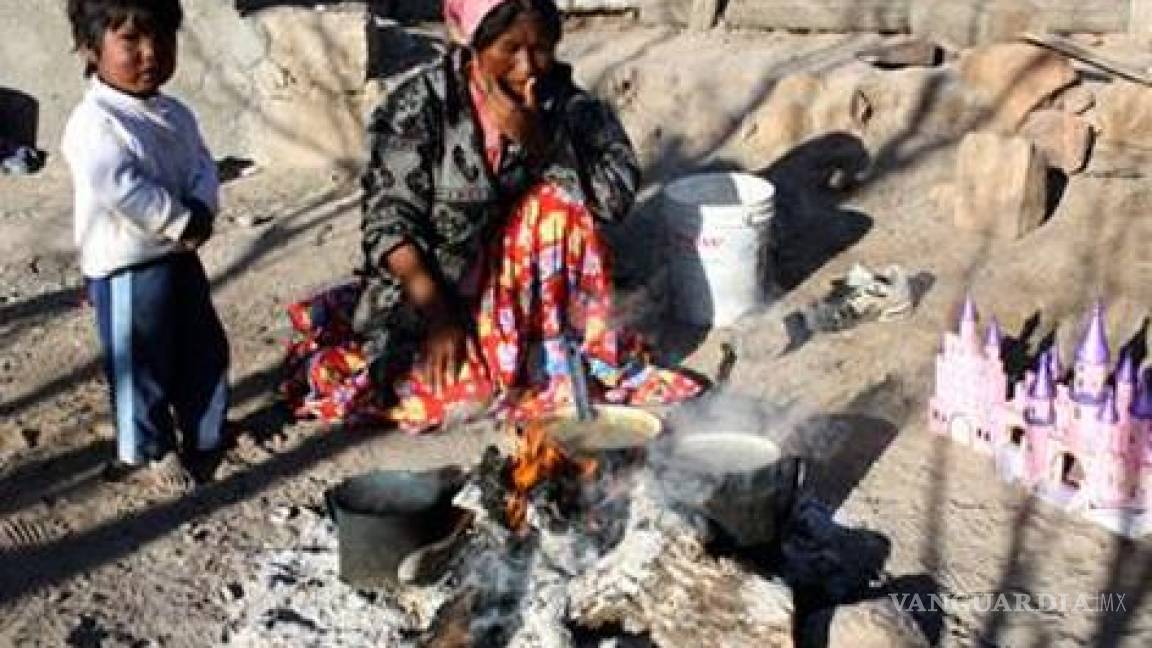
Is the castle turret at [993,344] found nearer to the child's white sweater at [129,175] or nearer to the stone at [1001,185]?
the stone at [1001,185]

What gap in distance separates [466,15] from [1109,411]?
1966 millimetres

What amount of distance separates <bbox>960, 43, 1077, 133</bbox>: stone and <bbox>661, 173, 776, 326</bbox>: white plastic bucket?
4.71 ft

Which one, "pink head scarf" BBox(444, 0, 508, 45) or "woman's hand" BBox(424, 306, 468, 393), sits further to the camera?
"woman's hand" BBox(424, 306, 468, 393)

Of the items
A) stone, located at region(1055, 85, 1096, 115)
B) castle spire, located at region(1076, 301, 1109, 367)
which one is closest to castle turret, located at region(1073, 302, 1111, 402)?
castle spire, located at region(1076, 301, 1109, 367)

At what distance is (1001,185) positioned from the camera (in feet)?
18.6

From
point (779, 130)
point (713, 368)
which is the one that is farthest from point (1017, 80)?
point (713, 368)

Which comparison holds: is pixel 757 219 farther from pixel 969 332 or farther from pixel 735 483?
pixel 735 483

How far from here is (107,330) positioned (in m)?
4.22

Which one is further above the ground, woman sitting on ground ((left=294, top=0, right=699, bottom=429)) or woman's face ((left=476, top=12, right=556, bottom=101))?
woman's face ((left=476, top=12, right=556, bottom=101))

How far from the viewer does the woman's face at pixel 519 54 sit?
14.0 feet

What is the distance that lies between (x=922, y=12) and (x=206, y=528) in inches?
169

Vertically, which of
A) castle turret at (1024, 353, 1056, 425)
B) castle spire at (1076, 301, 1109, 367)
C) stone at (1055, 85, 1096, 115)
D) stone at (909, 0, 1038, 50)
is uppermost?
stone at (909, 0, 1038, 50)

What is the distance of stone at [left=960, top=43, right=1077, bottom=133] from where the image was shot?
6246 mm

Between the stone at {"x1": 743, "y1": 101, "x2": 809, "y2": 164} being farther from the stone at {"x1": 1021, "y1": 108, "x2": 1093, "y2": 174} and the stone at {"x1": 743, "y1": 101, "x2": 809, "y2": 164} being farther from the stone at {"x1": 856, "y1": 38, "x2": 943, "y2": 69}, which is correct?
the stone at {"x1": 1021, "y1": 108, "x2": 1093, "y2": 174}
